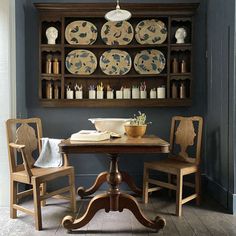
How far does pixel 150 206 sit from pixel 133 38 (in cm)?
188

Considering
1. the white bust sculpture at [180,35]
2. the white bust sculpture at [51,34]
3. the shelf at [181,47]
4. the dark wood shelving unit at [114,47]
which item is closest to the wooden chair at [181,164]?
the dark wood shelving unit at [114,47]

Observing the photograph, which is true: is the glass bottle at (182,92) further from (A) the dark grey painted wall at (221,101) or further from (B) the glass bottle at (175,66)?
(A) the dark grey painted wall at (221,101)

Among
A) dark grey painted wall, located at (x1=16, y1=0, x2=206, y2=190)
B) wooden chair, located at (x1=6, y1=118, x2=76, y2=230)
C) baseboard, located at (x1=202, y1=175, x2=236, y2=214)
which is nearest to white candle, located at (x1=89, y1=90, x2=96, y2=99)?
dark grey painted wall, located at (x1=16, y1=0, x2=206, y2=190)

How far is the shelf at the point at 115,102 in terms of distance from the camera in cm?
351

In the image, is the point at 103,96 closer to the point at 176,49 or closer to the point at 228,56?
the point at 176,49

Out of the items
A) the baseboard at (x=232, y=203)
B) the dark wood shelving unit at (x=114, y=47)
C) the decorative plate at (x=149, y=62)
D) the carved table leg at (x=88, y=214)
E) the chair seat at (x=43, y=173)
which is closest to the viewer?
the carved table leg at (x=88, y=214)

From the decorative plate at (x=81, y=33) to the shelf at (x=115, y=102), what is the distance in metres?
0.68

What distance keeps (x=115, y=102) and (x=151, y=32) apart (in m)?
0.90

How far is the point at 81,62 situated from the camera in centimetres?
356

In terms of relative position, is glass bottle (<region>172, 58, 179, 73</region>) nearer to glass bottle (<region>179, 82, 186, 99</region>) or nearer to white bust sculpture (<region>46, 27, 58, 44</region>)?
glass bottle (<region>179, 82, 186, 99</region>)

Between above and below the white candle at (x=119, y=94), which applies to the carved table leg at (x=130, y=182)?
below

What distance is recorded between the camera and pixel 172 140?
10.9ft

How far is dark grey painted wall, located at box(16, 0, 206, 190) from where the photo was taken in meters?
3.62

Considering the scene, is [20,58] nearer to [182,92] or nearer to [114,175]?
[114,175]
